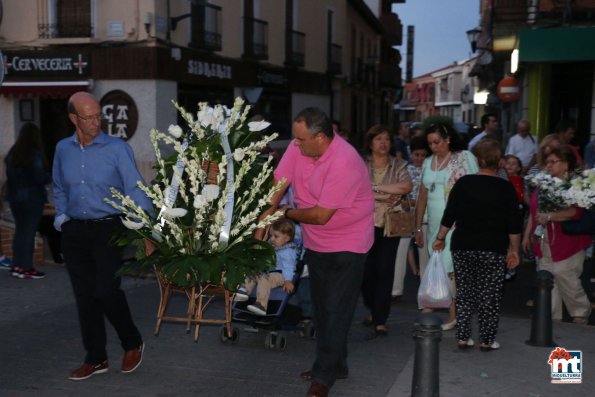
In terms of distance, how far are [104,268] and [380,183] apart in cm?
261

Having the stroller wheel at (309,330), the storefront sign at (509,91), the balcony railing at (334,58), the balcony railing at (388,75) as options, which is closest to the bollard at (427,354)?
the stroller wheel at (309,330)

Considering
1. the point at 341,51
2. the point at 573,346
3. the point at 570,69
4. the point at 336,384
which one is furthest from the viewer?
the point at 341,51

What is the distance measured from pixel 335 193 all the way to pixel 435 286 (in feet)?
7.16

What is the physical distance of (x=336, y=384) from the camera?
5.45 m

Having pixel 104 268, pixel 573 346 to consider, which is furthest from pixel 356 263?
pixel 573 346

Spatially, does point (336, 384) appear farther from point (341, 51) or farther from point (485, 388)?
point (341, 51)

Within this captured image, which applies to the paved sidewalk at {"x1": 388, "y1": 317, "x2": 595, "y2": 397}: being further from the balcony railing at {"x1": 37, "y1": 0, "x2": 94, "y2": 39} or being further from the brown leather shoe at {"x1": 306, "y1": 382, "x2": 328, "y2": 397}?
the balcony railing at {"x1": 37, "y1": 0, "x2": 94, "y2": 39}

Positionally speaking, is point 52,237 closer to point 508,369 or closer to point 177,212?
point 177,212

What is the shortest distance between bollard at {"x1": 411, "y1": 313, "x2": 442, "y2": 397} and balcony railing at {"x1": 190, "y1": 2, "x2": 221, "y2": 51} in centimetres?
1555

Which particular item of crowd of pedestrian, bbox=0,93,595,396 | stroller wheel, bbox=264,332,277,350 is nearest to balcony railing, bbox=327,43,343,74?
crowd of pedestrian, bbox=0,93,595,396

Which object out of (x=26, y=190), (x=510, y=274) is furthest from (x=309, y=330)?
(x=26, y=190)

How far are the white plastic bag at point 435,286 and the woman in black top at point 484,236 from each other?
1.43ft

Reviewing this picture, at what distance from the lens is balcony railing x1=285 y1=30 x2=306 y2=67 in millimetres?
25844

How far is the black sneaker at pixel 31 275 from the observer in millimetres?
9047
